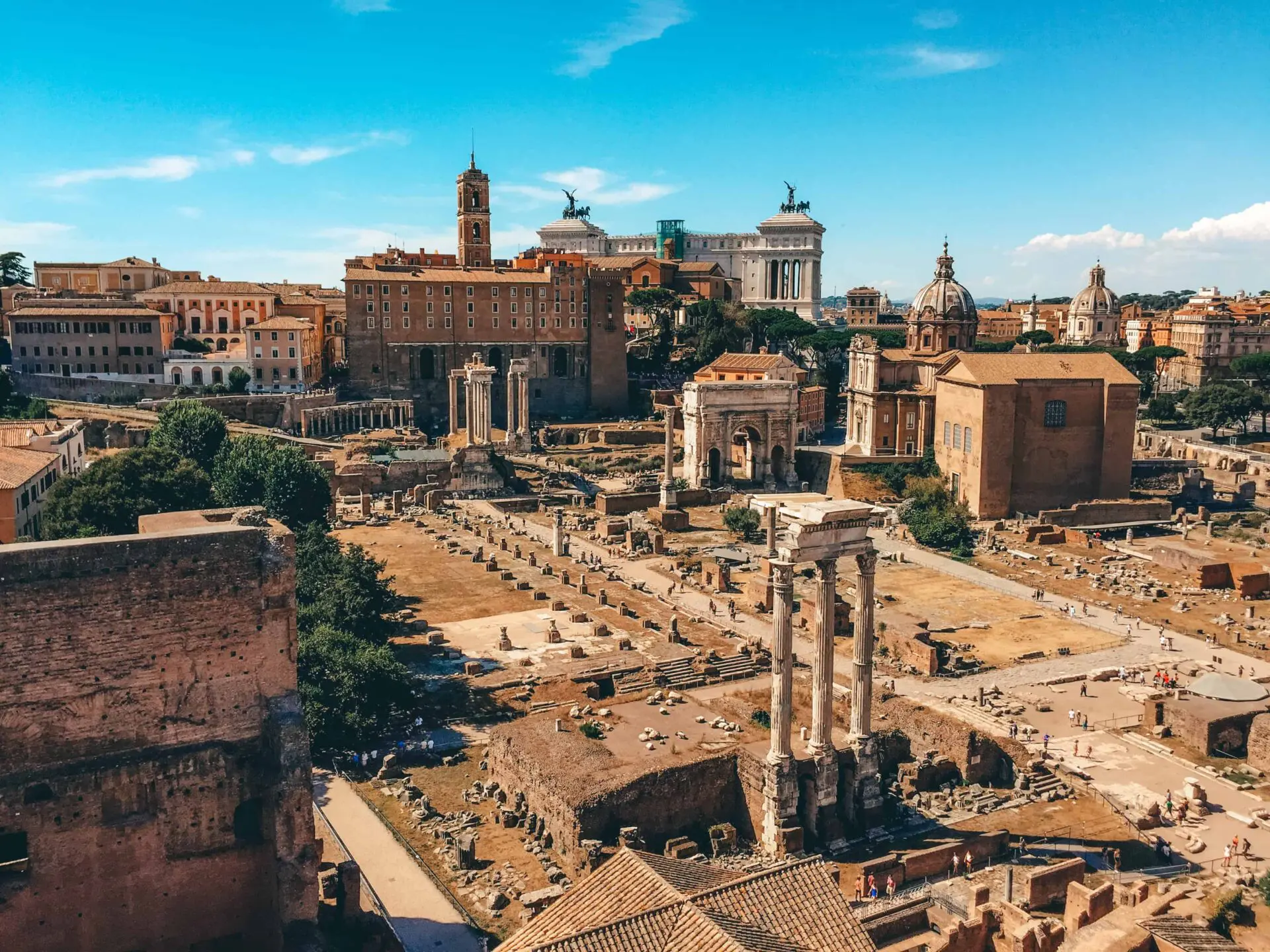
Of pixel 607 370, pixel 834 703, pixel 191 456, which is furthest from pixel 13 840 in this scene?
pixel 607 370

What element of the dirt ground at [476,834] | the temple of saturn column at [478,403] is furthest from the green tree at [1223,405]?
the dirt ground at [476,834]

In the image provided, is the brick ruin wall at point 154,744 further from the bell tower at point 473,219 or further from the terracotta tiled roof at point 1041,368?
the bell tower at point 473,219

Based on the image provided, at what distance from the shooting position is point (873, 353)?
81.2 meters

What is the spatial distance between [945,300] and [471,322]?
1712 inches

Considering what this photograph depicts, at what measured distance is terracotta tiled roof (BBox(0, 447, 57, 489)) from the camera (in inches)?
1727

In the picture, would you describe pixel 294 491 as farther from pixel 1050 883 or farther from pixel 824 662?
pixel 1050 883

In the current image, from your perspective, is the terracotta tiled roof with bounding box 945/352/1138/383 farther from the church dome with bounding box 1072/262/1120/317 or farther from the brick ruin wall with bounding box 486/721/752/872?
the church dome with bounding box 1072/262/1120/317

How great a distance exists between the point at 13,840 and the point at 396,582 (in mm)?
32240

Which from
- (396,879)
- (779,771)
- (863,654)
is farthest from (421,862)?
(863,654)

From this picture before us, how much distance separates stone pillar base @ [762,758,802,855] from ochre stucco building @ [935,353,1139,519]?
1737 inches

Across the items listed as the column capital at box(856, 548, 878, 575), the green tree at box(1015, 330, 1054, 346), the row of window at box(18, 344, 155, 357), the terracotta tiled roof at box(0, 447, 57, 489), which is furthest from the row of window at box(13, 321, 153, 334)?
the green tree at box(1015, 330, 1054, 346)

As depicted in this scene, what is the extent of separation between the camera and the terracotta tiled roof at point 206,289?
102062 mm

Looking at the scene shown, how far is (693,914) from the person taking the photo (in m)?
17.1

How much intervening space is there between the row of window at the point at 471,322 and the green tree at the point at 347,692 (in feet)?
224
